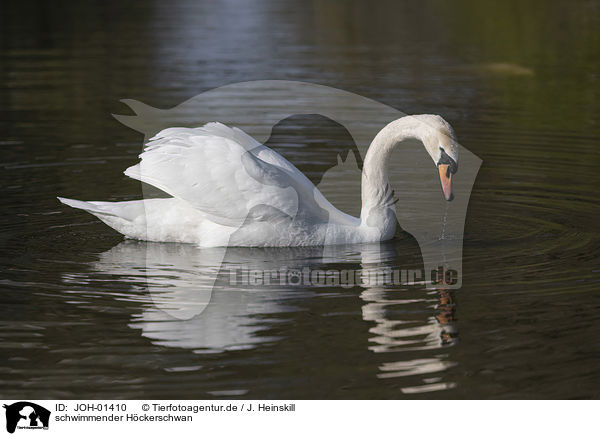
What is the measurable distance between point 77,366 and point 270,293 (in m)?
1.92

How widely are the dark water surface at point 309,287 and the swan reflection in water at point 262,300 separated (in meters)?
0.02

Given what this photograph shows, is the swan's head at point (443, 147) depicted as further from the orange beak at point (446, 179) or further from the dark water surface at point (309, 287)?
the dark water surface at point (309, 287)

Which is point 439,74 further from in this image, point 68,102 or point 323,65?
point 68,102

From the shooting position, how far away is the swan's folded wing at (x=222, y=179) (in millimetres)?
9141

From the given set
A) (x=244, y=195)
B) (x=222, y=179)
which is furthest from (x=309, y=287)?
(x=222, y=179)

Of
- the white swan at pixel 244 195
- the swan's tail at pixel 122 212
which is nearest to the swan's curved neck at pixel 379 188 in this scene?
the white swan at pixel 244 195

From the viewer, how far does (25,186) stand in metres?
11.8

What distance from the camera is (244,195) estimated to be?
30.0 ft

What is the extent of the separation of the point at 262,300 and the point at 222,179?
1.55m

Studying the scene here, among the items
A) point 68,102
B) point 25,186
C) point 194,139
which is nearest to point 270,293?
point 194,139

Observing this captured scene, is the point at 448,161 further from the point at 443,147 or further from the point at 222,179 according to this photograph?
the point at 222,179

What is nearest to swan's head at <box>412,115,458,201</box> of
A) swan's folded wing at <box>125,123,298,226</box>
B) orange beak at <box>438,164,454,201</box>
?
orange beak at <box>438,164,454,201</box>
